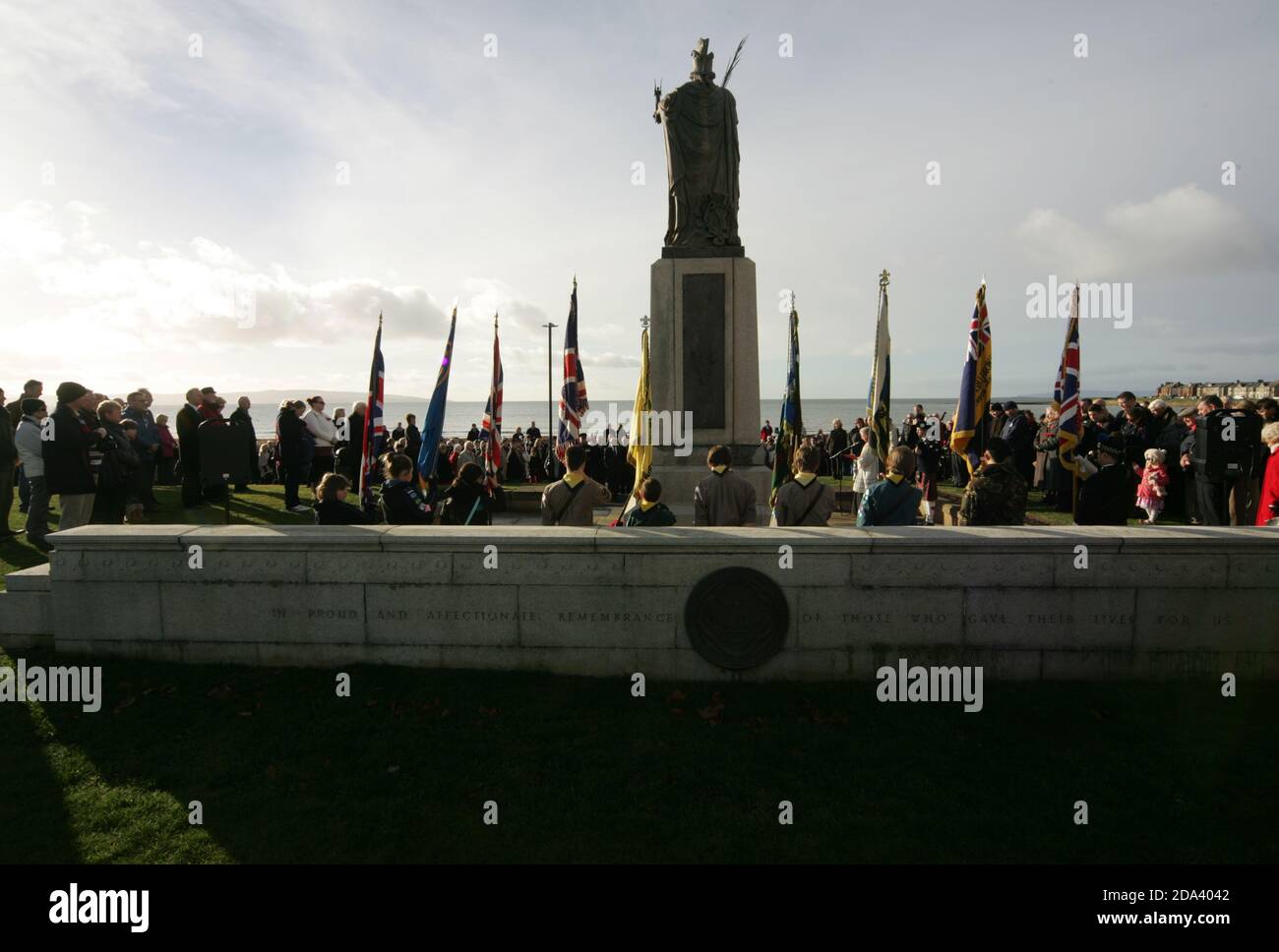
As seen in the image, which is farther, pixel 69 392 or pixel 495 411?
pixel 495 411

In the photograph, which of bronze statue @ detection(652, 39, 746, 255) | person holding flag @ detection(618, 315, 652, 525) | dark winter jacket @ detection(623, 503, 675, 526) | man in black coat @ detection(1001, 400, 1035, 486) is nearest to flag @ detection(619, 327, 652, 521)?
person holding flag @ detection(618, 315, 652, 525)

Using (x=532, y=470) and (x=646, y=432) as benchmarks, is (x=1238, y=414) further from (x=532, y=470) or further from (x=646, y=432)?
(x=532, y=470)

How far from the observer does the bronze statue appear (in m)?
12.5

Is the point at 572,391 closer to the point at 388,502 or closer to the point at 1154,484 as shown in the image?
the point at 388,502

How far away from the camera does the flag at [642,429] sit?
11164 mm

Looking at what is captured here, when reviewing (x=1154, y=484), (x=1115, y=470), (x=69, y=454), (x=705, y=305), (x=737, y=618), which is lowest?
(x=737, y=618)

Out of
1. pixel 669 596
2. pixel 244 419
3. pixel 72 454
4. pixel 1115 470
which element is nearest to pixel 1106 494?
pixel 1115 470

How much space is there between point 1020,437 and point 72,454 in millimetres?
16174

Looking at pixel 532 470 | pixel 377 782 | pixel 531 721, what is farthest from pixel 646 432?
pixel 532 470

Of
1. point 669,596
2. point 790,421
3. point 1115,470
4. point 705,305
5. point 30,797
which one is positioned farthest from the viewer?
point 790,421

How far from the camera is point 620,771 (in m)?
5.03
